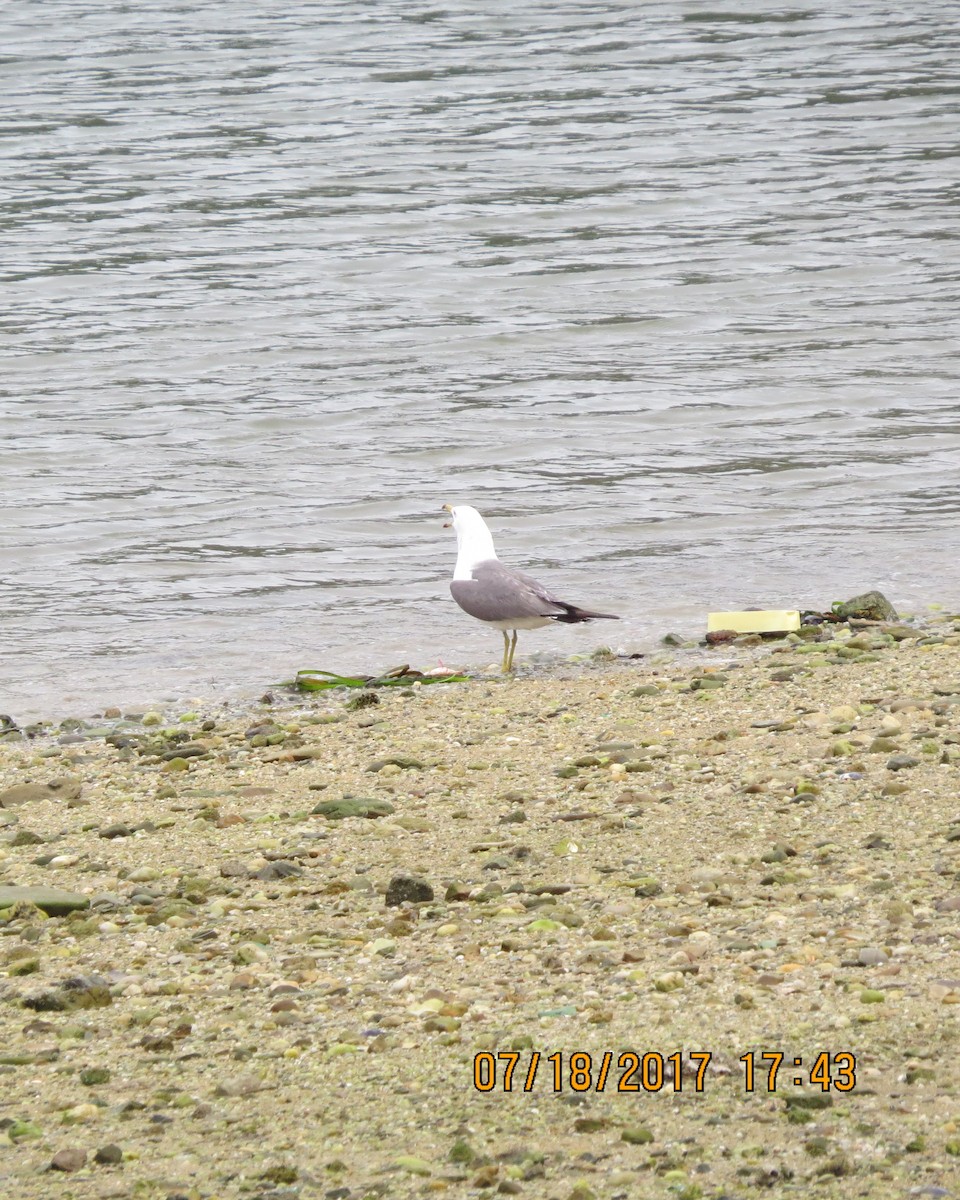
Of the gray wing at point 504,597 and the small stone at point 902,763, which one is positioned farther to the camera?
the gray wing at point 504,597

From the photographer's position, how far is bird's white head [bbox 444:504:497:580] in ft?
27.2

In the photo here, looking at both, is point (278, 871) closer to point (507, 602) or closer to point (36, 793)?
point (36, 793)

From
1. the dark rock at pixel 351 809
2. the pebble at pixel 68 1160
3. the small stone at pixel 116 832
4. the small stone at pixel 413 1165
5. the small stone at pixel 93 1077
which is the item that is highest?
the small stone at pixel 413 1165

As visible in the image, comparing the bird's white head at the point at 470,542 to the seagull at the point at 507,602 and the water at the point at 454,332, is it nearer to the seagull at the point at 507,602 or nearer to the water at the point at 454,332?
the seagull at the point at 507,602

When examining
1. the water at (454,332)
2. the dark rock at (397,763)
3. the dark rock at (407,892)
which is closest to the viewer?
the dark rock at (407,892)

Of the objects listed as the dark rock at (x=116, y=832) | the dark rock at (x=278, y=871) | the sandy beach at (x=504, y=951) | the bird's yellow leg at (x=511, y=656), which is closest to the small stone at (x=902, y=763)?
the sandy beach at (x=504, y=951)

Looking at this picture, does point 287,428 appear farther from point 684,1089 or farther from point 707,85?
point 707,85

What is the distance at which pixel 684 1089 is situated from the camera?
3.65m

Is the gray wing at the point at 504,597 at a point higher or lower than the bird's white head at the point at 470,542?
lower

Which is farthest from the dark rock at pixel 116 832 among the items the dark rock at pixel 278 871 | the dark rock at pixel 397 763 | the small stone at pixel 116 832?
the dark rock at pixel 397 763

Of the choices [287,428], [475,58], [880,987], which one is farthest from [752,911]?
[475,58]
